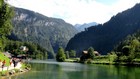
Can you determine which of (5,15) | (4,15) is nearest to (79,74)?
(5,15)

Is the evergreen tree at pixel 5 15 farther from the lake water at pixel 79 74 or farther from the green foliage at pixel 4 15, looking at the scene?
the lake water at pixel 79 74

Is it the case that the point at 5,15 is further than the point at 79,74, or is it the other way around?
the point at 79,74

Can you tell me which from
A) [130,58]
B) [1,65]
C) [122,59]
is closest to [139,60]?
[130,58]

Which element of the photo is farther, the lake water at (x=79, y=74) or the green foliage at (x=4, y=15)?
the green foliage at (x=4, y=15)

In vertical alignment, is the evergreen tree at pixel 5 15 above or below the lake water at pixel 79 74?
above

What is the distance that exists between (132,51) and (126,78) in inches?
4091

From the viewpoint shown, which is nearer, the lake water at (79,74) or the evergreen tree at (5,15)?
the lake water at (79,74)

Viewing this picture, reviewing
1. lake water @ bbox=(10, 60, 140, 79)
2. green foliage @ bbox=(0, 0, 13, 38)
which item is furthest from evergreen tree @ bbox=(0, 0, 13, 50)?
lake water @ bbox=(10, 60, 140, 79)

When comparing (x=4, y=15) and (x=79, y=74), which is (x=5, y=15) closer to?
(x=4, y=15)

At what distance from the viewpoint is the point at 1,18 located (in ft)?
278

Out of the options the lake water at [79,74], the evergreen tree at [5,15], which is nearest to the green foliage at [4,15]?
the evergreen tree at [5,15]

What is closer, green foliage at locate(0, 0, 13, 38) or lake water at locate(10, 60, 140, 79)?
lake water at locate(10, 60, 140, 79)

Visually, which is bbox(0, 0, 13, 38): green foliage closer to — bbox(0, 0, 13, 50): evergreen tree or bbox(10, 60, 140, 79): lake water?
bbox(0, 0, 13, 50): evergreen tree

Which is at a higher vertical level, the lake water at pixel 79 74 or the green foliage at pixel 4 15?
the green foliage at pixel 4 15
